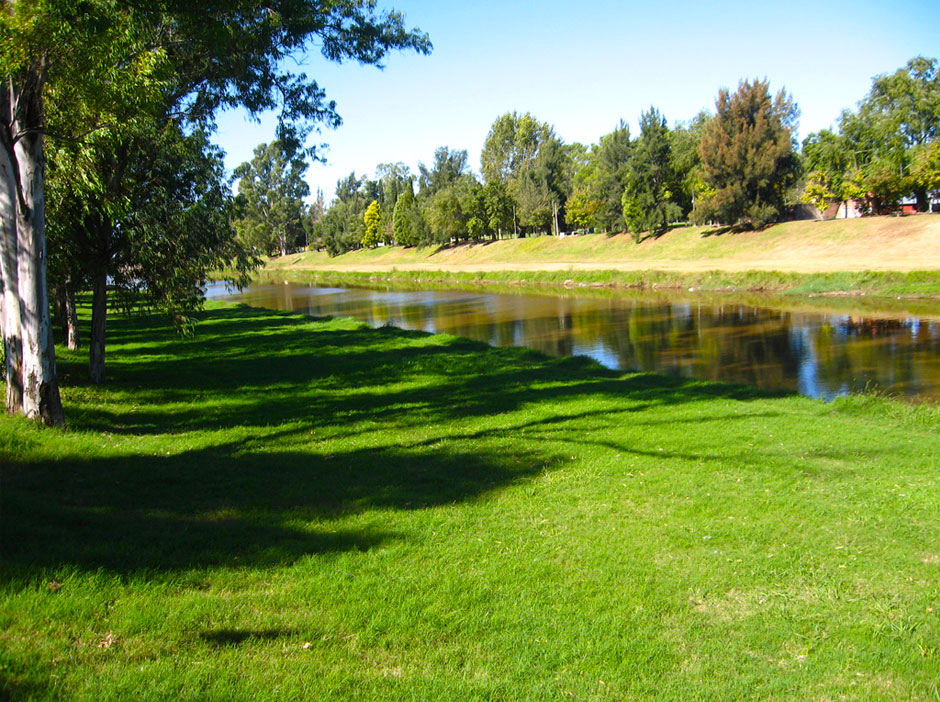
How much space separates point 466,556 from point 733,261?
46.8 meters

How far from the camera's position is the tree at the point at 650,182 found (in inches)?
2463

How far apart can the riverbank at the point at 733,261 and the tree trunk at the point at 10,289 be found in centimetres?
3435

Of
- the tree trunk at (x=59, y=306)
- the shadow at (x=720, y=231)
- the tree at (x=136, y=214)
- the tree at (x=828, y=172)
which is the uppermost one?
the tree at (x=828, y=172)

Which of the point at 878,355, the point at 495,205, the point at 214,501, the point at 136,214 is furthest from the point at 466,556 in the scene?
the point at 495,205

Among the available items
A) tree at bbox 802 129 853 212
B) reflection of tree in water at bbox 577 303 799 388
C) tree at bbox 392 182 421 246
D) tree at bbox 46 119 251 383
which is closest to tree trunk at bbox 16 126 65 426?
tree at bbox 46 119 251 383

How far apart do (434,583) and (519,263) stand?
6321cm

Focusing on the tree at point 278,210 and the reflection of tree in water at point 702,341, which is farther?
the tree at point 278,210

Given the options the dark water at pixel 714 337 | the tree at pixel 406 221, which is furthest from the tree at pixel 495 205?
the dark water at pixel 714 337

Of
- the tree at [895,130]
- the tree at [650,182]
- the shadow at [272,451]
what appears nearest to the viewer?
the shadow at [272,451]

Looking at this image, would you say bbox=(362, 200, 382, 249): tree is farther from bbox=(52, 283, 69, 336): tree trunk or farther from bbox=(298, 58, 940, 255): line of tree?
bbox=(52, 283, 69, 336): tree trunk

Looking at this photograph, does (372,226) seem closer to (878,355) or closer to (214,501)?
(878,355)

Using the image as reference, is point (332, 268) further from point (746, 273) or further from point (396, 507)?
point (396, 507)

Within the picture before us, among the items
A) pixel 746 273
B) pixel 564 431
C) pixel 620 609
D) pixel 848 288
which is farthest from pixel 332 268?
pixel 620 609

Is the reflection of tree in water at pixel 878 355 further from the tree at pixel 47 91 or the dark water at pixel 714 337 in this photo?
the tree at pixel 47 91
